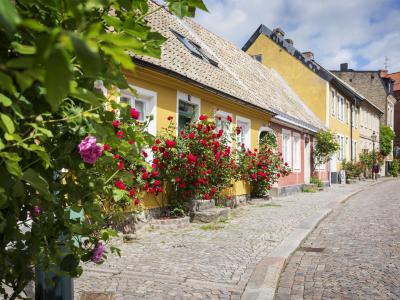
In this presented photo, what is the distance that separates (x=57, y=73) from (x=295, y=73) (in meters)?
24.0

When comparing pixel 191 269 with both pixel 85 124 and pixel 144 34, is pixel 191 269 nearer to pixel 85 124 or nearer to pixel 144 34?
pixel 85 124

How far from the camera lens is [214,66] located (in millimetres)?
13148

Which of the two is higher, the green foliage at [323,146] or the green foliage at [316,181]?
the green foliage at [323,146]

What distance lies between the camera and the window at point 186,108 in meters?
9.62

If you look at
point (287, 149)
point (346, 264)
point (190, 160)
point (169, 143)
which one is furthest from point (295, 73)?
point (346, 264)

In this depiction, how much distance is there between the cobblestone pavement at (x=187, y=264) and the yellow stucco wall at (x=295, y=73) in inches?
618

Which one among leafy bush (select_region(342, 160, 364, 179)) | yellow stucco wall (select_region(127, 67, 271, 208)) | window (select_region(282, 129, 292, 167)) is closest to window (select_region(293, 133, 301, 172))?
window (select_region(282, 129, 292, 167))

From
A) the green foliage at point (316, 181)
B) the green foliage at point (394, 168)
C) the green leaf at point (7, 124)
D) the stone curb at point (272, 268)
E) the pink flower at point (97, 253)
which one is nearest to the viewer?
the green leaf at point (7, 124)

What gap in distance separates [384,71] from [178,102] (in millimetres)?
42904

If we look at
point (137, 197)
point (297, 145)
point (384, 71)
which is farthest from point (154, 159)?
point (384, 71)

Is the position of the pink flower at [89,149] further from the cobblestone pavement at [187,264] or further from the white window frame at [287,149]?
the white window frame at [287,149]

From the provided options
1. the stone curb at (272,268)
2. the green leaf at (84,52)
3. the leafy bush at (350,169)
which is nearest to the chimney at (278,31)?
the leafy bush at (350,169)

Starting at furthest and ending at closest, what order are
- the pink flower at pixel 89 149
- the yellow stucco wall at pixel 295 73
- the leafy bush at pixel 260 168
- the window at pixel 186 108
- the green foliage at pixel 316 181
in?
the yellow stucco wall at pixel 295 73 → the green foliage at pixel 316 181 → the leafy bush at pixel 260 168 → the window at pixel 186 108 → the pink flower at pixel 89 149

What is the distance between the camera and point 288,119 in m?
16.2
